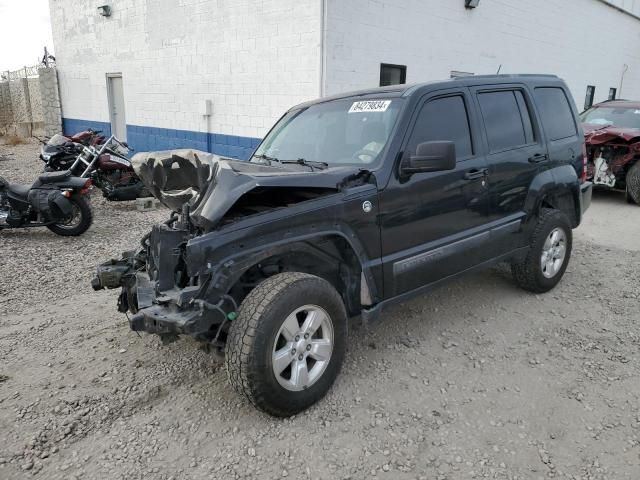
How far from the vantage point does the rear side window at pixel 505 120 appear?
409cm

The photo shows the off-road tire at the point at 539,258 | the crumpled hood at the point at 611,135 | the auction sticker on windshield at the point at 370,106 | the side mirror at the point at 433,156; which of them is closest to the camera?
the side mirror at the point at 433,156

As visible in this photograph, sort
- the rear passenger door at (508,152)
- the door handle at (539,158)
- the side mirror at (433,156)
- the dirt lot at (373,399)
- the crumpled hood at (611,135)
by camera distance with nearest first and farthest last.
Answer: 1. the dirt lot at (373,399)
2. the side mirror at (433,156)
3. the rear passenger door at (508,152)
4. the door handle at (539,158)
5. the crumpled hood at (611,135)

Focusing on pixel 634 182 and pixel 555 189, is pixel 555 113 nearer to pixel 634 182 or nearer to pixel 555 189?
pixel 555 189

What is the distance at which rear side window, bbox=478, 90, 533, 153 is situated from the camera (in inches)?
161

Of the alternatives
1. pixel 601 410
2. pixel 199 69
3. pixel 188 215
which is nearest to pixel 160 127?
pixel 199 69

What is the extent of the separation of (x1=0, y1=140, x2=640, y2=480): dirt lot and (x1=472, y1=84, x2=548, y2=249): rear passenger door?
2.80 feet

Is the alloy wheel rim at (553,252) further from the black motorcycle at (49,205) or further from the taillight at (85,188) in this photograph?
the taillight at (85,188)

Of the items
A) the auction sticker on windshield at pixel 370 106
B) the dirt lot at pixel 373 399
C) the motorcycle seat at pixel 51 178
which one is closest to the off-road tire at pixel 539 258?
the dirt lot at pixel 373 399

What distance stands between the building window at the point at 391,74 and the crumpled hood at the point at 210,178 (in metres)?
6.45

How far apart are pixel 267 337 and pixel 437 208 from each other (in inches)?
65.1

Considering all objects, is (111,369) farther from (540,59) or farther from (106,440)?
(540,59)

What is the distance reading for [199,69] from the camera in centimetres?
1045

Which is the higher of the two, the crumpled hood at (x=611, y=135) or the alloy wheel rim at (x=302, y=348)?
the crumpled hood at (x=611, y=135)

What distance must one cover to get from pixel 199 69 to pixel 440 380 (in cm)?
906
